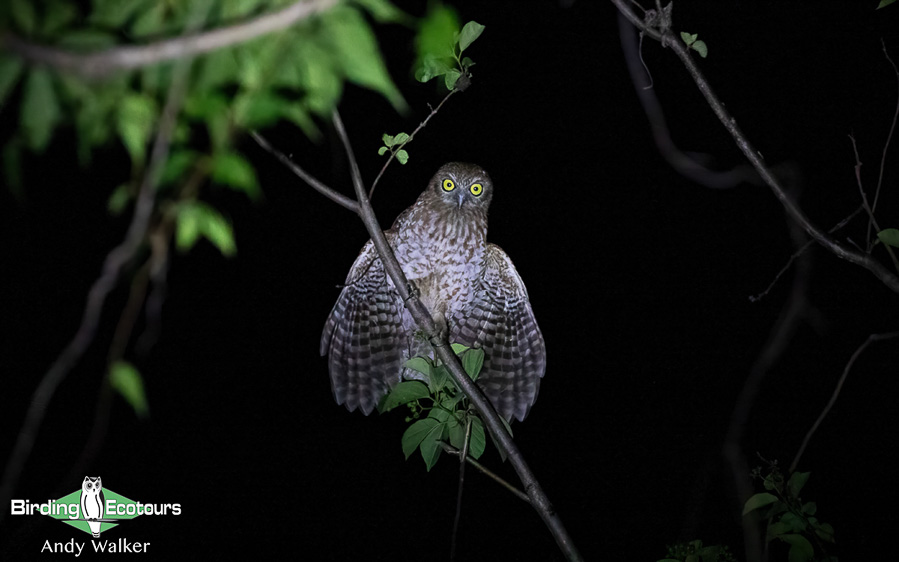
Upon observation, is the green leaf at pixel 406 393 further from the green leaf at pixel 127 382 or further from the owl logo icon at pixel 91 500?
the owl logo icon at pixel 91 500

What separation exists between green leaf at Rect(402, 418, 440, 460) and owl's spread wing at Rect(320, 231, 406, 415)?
4.11ft

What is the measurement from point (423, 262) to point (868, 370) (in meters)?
2.49

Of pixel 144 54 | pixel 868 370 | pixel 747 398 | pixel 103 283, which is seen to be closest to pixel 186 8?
pixel 144 54

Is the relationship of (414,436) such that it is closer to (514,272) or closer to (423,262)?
(423,262)

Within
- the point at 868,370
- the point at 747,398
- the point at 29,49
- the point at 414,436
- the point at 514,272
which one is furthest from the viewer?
the point at 868,370

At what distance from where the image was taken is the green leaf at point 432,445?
1.46 meters

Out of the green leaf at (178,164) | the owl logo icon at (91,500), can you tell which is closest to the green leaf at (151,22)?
the green leaf at (178,164)

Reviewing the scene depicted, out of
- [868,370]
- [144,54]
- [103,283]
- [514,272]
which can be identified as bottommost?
[868,370]

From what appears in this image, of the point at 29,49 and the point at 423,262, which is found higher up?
the point at 423,262

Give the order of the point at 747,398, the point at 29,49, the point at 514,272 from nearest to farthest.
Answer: the point at 29,49 → the point at 747,398 → the point at 514,272

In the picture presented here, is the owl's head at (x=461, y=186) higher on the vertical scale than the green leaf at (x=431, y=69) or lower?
higher

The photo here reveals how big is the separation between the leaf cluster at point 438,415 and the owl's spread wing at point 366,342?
1.22 m

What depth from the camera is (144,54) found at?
1.68ft

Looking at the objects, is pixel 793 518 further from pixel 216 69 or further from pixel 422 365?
pixel 216 69
